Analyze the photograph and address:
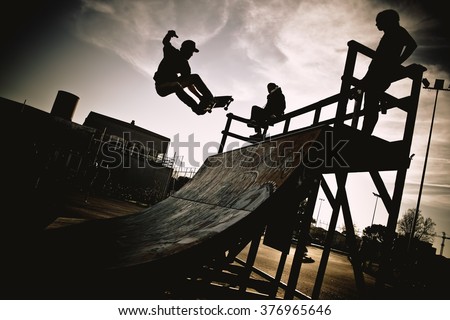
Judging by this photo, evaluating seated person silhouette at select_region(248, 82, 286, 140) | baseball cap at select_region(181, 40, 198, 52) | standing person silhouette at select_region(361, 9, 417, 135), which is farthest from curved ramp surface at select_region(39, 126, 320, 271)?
baseball cap at select_region(181, 40, 198, 52)

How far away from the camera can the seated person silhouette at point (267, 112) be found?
6.16 metres

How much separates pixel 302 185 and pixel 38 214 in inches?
247

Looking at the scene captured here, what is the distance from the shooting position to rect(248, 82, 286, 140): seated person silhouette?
6156 millimetres

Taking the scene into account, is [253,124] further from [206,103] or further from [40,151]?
[40,151]

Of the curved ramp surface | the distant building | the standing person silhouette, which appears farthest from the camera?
the distant building

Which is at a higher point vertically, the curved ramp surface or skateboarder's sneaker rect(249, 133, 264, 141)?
skateboarder's sneaker rect(249, 133, 264, 141)

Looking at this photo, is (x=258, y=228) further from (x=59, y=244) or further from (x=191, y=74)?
(x=191, y=74)

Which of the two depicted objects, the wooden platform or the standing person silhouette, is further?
the standing person silhouette

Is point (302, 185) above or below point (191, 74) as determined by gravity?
below

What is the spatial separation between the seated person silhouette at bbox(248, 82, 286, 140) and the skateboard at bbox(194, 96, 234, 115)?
1045 mm

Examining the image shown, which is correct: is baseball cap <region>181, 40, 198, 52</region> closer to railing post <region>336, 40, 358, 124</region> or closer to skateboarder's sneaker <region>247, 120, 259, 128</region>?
skateboarder's sneaker <region>247, 120, 259, 128</region>

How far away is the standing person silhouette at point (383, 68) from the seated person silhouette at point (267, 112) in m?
3.07

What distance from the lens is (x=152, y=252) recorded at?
5.93 ft
